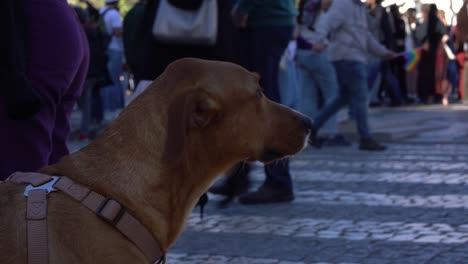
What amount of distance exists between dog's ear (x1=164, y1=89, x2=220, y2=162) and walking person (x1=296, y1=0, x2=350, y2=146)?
343 inches

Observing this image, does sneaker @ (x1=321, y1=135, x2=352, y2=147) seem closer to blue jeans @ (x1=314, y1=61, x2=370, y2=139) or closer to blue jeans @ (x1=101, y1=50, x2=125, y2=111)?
blue jeans @ (x1=314, y1=61, x2=370, y2=139)

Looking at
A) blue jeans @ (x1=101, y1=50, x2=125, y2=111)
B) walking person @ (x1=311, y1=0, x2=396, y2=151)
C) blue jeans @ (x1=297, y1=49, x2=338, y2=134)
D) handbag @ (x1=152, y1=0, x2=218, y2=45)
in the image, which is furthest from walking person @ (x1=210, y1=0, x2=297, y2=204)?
blue jeans @ (x1=101, y1=50, x2=125, y2=111)

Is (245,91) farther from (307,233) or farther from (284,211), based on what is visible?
(284,211)

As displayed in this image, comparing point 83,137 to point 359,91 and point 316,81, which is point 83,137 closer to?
point 316,81

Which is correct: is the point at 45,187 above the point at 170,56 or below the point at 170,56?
above

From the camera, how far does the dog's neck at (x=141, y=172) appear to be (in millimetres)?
3191

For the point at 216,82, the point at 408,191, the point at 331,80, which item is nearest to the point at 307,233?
the point at 408,191

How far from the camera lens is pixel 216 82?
11.1ft

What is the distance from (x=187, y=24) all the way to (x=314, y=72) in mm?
6547

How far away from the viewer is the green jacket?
7418mm

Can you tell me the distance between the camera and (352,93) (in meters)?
11.1

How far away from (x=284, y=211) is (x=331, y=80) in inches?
215

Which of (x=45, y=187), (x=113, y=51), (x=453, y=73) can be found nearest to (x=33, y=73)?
(x=45, y=187)

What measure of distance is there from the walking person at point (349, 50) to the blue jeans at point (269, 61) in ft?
11.6
